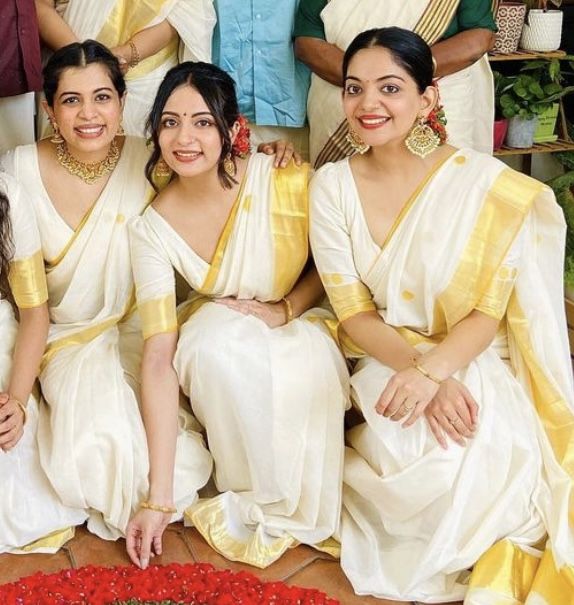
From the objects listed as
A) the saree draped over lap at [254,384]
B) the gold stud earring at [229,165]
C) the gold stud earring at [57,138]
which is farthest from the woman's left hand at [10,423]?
the gold stud earring at [229,165]

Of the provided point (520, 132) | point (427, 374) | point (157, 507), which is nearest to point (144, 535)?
point (157, 507)

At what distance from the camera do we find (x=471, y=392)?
89.7 inches

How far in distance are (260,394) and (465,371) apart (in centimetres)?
48

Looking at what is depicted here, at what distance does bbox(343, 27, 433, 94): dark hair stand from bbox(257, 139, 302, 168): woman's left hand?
358 millimetres

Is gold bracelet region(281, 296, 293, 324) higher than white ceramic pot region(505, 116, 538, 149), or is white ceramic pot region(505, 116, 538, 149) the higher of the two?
white ceramic pot region(505, 116, 538, 149)

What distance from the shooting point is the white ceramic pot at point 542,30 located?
3.47 metres

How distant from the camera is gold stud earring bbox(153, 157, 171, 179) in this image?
254cm

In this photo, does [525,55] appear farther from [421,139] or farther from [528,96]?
[421,139]

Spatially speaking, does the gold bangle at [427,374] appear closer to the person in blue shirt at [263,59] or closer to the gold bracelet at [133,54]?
the person in blue shirt at [263,59]

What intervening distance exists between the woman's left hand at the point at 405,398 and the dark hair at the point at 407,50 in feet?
2.19

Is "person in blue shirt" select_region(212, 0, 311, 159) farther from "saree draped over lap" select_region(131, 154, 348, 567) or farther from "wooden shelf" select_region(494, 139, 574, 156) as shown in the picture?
"wooden shelf" select_region(494, 139, 574, 156)

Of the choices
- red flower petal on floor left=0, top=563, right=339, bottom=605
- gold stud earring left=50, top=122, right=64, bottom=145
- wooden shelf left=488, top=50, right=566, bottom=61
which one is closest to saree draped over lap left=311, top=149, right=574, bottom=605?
red flower petal on floor left=0, top=563, right=339, bottom=605

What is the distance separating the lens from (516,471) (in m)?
2.22

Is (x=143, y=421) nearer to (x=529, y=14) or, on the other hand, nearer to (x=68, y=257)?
(x=68, y=257)
